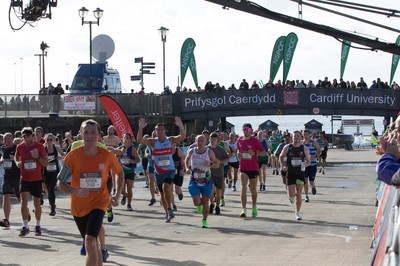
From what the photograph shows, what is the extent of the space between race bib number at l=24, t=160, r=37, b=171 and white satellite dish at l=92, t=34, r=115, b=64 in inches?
1727

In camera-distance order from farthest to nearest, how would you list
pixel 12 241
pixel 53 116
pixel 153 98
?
pixel 153 98
pixel 53 116
pixel 12 241

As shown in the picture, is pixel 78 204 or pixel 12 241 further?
pixel 12 241

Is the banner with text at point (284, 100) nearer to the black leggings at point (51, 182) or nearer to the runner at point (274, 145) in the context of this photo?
the runner at point (274, 145)

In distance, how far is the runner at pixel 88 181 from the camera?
387 inches

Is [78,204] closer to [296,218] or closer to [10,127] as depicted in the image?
[296,218]

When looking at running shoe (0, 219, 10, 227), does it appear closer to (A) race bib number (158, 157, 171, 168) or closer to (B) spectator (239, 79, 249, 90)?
(A) race bib number (158, 157, 171, 168)

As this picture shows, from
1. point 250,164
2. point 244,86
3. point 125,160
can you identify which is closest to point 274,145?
point 244,86

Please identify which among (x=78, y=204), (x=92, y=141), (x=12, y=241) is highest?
(x=92, y=141)

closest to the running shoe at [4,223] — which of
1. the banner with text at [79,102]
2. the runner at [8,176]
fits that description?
the runner at [8,176]

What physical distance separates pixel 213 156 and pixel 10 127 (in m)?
27.3

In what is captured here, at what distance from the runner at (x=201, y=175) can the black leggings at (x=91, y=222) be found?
6.56 metres

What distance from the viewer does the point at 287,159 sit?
1834cm

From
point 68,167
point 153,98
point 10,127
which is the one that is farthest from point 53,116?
point 68,167

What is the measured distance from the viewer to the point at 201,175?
16766 mm
